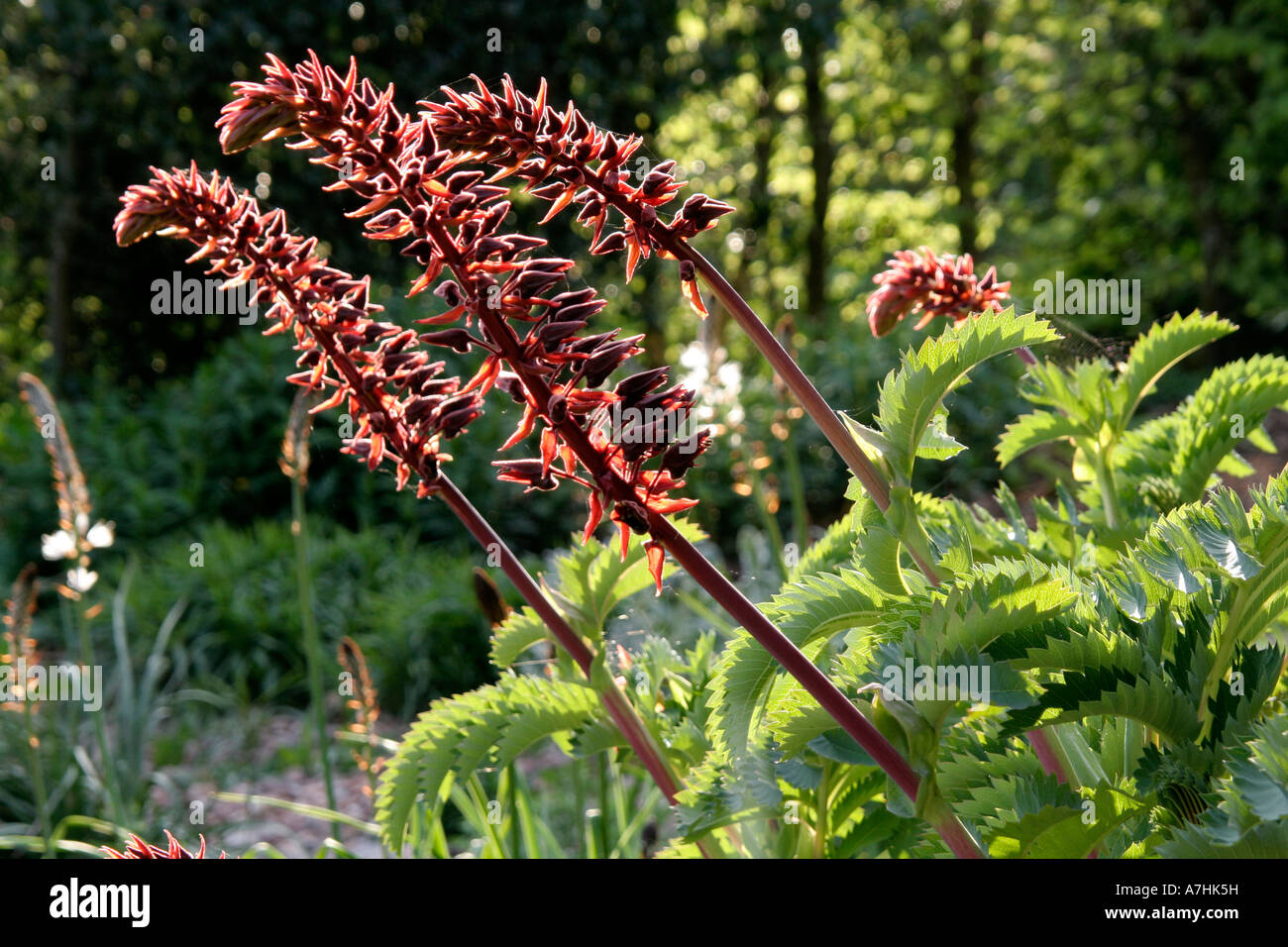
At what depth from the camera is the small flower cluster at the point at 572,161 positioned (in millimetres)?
864

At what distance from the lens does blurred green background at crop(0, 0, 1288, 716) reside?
5.66m

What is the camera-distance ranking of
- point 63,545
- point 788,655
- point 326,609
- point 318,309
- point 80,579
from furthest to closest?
point 326,609 < point 63,545 < point 80,579 < point 318,309 < point 788,655

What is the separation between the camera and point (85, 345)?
9.09 meters

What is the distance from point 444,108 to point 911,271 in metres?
0.69

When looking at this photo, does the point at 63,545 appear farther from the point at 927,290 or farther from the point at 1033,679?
the point at 1033,679

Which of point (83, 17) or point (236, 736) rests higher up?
point (83, 17)

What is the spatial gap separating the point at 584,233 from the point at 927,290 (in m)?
4.02

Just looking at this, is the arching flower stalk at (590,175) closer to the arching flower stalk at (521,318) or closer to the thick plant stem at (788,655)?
the arching flower stalk at (521,318)

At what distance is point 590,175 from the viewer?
2.92ft

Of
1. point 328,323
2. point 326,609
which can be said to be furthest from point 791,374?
point 326,609

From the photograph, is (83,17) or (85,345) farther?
(85,345)

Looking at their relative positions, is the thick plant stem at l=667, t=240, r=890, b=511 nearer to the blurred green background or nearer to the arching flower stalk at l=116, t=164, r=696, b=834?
the arching flower stalk at l=116, t=164, r=696, b=834
